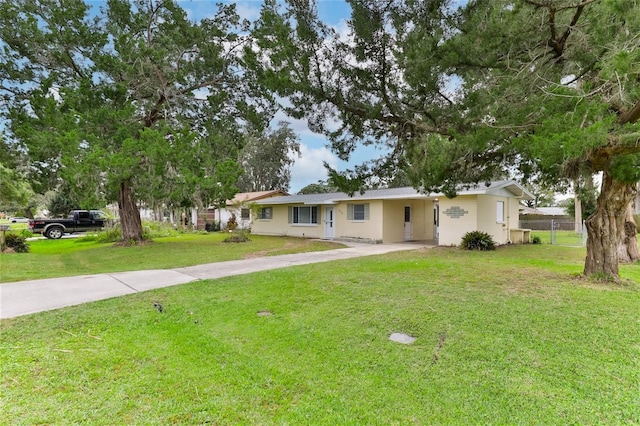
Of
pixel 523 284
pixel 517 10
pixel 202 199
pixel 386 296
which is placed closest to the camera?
pixel 517 10

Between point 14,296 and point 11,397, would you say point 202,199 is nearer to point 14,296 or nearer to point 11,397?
point 14,296

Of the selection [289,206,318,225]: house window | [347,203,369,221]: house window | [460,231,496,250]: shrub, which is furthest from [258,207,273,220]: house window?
[460,231,496,250]: shrub

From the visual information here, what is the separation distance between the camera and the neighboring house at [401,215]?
14.3m

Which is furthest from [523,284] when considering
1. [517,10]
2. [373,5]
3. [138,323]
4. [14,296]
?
[14,296]

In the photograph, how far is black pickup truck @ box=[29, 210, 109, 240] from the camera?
20984mm

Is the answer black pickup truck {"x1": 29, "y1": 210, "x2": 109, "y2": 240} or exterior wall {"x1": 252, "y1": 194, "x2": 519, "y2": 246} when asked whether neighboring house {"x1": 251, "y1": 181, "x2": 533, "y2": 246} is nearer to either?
exterior wall {"x1": 252, "y1": 194, "x2": 519, "y2": 246}

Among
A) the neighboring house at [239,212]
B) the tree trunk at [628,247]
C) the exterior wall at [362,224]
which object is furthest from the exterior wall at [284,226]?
the tree trunk at [628,247]

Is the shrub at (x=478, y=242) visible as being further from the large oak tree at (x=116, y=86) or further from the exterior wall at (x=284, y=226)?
the large oak tree at (x=116, y=86)

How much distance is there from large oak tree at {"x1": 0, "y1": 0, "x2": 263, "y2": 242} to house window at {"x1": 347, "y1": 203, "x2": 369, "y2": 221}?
24.0 ft

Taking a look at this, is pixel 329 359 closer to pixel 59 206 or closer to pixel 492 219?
A: pixel 492 219

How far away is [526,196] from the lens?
17312mm

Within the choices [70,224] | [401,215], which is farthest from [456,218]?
[70,224]

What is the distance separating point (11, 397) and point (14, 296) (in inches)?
168

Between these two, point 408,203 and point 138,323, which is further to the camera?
point 408,203
